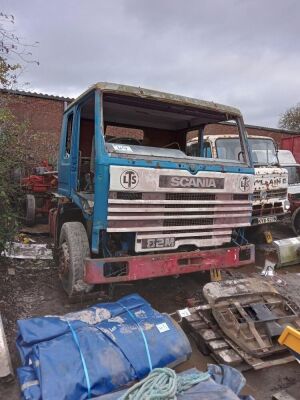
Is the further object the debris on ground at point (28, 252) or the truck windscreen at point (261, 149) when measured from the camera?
the truck windscreen at point (261, 149)

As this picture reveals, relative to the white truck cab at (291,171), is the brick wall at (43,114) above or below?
above

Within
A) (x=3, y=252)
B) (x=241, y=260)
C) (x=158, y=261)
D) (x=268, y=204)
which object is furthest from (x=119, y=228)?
(x=268, y=204)

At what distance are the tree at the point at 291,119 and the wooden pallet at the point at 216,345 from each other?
29161 mm

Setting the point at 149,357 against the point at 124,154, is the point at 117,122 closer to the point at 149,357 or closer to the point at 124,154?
the point at 124,154

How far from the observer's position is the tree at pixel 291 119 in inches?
1203

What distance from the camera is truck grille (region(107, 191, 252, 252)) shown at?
392 cm

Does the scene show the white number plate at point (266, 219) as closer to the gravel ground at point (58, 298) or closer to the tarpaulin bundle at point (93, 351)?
the gravel ground at point (58, 298)

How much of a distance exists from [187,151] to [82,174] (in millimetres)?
1861

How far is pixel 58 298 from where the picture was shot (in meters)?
4.84

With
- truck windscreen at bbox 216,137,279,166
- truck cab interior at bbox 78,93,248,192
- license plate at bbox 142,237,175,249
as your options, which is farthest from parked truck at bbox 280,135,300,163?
license plate at bbox 142,237,175,249

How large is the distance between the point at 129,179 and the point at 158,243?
33.3 inches

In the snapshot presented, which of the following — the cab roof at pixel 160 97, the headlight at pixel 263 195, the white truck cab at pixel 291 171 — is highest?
the cab roof at pixel 160 97

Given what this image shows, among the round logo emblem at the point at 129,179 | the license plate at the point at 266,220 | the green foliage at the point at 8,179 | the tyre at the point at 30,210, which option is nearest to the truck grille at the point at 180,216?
the round logo emblem at the point at 129,179

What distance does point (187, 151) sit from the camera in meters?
6.07
